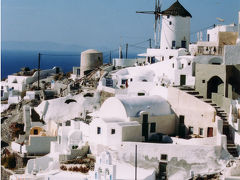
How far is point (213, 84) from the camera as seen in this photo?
3108 centimetres

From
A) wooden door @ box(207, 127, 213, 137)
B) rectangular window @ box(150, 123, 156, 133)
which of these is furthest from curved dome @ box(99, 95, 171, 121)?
wooden door @ box(207, 127, 213, 137)

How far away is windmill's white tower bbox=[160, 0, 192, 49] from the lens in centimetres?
4194

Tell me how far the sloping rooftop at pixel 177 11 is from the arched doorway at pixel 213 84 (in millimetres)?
12140

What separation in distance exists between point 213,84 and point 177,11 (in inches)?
497

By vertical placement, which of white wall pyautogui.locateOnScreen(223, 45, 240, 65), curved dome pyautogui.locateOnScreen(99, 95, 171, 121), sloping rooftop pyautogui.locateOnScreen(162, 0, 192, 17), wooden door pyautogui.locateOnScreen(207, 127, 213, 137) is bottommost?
wooden door pyautogui.locateOnScreen(207, 127, 213, 137)

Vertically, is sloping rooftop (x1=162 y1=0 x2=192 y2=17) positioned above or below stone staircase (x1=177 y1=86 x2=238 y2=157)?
above

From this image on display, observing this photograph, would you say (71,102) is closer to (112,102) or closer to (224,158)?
(112,102)

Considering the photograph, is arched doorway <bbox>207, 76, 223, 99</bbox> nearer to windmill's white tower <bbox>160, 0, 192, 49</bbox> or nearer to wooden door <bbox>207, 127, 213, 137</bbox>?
wooden door <bbox>207, 127, 213, 137</bbox>

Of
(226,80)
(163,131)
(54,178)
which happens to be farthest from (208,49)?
(54,178)

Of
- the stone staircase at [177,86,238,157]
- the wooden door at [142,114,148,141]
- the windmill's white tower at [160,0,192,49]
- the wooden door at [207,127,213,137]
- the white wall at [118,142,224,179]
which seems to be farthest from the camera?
the windmill's white tower at [160,0,192,49]

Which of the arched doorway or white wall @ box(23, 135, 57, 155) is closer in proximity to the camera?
Result: the arched doorway

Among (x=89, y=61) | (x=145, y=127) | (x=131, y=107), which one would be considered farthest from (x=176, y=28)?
(x=145, y=127)

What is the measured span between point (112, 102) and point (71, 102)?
8.40 meters

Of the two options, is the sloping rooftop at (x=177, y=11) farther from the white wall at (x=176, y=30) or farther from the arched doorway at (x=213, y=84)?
the arched doorway at (x=213, y=84)
